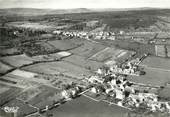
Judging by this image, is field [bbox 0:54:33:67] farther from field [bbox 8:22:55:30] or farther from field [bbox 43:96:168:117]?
field [bbox 43:96:168:117]

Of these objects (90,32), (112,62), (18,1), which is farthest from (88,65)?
(90,32)

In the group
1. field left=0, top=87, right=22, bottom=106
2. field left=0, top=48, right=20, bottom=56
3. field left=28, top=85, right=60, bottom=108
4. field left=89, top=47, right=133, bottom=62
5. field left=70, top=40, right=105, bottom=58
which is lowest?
field left=28, top=85, right=60, bottom=108

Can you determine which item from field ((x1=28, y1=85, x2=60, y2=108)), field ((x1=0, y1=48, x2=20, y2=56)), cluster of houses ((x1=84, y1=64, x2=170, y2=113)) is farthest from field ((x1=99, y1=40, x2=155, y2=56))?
field ((x1=28, y1=85, x2=60, y2=108))

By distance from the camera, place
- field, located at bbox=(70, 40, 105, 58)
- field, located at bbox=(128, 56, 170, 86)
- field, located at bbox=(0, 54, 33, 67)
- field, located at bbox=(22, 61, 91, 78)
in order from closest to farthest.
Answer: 1. field, located at bbox=(128, 56, 170, 86)
2. field, located at bbox=(22, 61, 91, 78)
3. field, located at bbox=(0, 54, 33, 67)
4. field, located at bbox=(70, 40, 105, 58)

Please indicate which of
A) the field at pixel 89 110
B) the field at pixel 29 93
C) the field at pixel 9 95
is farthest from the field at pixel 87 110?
the field at pixel 9 95

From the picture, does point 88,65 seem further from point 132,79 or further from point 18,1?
point 18,1

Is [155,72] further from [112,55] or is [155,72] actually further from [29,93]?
[29,93]
